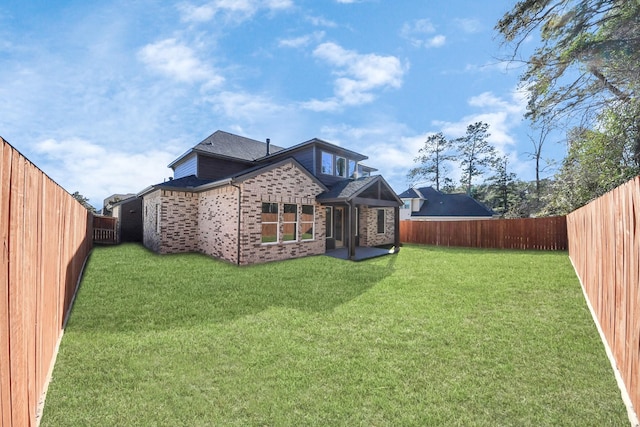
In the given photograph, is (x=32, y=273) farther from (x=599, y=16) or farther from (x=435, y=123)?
(x=435, y=123)

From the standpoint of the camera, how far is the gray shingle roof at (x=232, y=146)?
1538cm

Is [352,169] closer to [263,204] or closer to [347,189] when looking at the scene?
[347,189]

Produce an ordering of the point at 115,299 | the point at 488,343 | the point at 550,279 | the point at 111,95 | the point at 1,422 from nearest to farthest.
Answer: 1. the point at 1,422
2. the point at 488,343
3. the point at 115,299
4. the point at 550,279
5. the point at 111,95

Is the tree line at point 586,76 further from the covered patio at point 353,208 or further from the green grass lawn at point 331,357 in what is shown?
→ the green grass lawn at point 331,357

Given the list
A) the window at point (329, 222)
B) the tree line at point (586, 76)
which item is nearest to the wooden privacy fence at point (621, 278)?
the tree line at point (586, 76)

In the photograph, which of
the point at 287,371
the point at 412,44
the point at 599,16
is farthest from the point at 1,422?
the point at 599,16

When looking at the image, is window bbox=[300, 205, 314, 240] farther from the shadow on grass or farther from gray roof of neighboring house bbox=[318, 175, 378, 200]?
the shadow on grass

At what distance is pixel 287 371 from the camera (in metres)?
3.30

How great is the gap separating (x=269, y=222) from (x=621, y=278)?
938cm

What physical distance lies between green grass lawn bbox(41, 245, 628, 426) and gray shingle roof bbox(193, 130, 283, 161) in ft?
32.7

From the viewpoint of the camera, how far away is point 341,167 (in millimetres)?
15727

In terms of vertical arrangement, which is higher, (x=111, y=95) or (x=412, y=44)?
(x=412, y=44)

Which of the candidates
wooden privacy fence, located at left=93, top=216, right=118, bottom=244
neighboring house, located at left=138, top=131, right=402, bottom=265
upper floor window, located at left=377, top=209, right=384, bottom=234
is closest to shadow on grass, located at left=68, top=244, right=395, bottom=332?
neighboring house, located at left=138, top=131, right=402, bottom=265

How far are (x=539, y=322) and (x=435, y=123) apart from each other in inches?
1150
